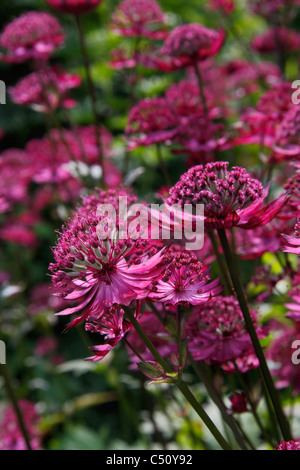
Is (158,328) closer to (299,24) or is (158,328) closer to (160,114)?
(160,114)

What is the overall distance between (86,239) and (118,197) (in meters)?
0.11

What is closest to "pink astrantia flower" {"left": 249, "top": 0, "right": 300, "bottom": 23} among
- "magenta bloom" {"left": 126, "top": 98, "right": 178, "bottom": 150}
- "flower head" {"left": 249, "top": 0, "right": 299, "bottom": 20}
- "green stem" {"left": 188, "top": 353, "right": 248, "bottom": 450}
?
"flower head" {"left": 249, "top": 0, "right": 299, "bottom": 20}

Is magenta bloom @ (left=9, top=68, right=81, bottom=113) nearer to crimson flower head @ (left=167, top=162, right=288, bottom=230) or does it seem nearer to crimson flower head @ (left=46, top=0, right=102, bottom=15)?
crimson flower head @ (left=46, top=0, right=102, bottom=15)

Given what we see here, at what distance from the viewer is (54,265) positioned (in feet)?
1.91

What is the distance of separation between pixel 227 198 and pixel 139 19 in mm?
906

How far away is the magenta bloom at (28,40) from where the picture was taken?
122cm

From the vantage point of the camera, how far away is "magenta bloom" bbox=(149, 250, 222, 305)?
0.55m

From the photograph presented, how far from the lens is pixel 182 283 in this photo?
572 millimetres

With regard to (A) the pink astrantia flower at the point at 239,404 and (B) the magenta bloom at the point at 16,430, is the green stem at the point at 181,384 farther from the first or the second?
(B) the magenta bloom at the point at 16,430

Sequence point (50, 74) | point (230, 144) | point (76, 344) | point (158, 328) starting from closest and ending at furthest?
point (158, 328)
point (230, 144)
point (50, 74)
point (76, 344)

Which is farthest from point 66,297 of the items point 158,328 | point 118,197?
point 158,328

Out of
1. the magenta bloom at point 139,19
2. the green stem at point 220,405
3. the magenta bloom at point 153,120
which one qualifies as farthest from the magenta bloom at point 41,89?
the green stem at point 220,405

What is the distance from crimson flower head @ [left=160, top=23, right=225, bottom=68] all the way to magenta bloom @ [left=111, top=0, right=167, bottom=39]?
0.29 meters

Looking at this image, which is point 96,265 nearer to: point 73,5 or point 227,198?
point 227,198
